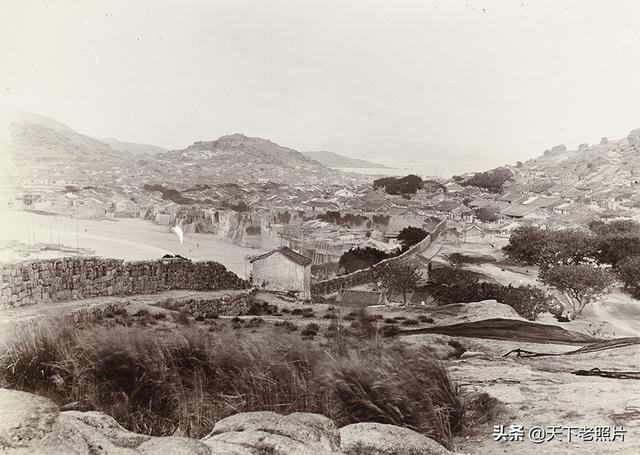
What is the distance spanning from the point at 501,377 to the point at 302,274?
5.66 feet

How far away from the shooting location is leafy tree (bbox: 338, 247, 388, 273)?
14.2 feet

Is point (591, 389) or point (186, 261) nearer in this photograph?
point (591, 389)

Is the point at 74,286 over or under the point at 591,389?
over

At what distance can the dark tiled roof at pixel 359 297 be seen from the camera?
4207 millimetres

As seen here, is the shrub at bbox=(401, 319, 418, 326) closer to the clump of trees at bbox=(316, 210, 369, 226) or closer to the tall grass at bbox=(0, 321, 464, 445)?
the tall grass at bbox=(0, 321, 464, 445)

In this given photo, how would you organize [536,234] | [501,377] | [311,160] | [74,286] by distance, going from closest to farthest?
1. [501,377]
2. [536,234]
3. [311,160]
4. [74,286]

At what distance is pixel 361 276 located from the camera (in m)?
4.39

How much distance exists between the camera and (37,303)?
14.1 feet

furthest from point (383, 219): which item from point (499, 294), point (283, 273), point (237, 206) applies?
point (237, 206)

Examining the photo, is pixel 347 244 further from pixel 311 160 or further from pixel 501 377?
pixel 501 377

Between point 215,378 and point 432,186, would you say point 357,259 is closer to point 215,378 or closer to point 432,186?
point 432,186

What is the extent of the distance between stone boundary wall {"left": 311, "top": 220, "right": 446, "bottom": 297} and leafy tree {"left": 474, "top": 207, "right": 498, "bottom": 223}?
281 millimetres

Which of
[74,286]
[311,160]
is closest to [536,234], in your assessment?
[311,160]

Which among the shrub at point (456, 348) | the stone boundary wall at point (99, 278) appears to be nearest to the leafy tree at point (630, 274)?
the shrub at point (456, 348)
